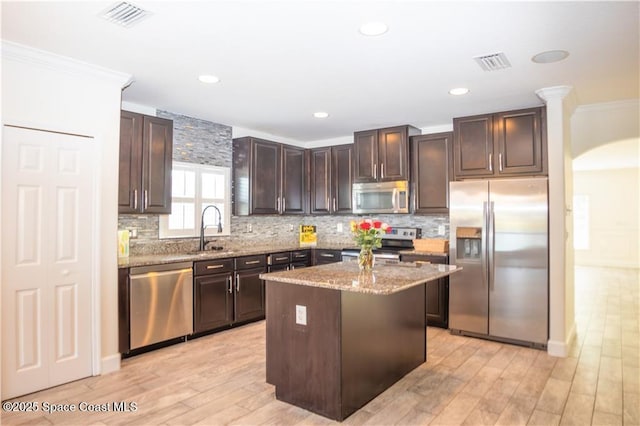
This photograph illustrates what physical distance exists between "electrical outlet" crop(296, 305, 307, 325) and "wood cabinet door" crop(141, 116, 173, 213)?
2.12 metres

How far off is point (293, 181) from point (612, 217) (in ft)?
29.2

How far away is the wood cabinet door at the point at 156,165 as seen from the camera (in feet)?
13.4

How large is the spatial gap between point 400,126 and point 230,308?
3.09 meters

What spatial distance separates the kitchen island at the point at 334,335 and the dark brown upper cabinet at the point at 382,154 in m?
2.30

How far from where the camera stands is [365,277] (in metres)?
2.85

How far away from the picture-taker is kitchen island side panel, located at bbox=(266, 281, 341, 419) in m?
2.67

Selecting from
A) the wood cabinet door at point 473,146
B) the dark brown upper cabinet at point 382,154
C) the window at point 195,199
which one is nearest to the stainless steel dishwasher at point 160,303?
the window at point 195,199

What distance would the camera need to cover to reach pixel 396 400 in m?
2.94

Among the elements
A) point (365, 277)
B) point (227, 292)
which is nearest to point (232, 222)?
point (227, 292)

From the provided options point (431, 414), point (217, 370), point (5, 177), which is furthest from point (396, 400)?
point (5, 177)

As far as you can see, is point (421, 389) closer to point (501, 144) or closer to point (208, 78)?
point (501, 144)

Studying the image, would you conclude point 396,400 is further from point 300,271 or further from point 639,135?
point 639,135

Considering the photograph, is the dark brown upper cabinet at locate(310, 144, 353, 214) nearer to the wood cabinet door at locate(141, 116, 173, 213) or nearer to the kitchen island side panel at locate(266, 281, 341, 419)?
the wood cabinet door at locate(141, 116, 173, 213)

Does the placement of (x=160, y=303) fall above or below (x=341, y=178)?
below
